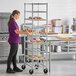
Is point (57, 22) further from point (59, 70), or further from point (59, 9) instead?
point (59, 70)

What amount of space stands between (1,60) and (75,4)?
2.81m

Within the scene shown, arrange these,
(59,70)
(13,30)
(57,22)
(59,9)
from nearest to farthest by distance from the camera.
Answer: (13,30), (59,70), (57,22), (59,9)

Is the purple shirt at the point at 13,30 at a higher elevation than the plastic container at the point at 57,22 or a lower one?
lower

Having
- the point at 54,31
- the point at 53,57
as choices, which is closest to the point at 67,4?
the point at 54,31

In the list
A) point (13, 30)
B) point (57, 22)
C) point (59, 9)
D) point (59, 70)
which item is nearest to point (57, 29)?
point (57, 22)

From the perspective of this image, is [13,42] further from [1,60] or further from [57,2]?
[57,2]

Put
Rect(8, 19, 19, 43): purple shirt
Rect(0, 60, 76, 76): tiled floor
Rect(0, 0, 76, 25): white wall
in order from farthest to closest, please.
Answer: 1. Rect(0, 0, 76, 25): white wall
2. Rect(0, 60, 76, 76): tiled floor
3. Rect(8, 19, 19, 43): purple shirt

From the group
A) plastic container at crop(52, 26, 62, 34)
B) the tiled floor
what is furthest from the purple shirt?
plastic container at crop(52, 26, 62, 34)

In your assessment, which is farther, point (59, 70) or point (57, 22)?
point (57, 22)

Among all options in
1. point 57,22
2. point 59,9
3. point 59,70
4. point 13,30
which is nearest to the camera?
point 13,30

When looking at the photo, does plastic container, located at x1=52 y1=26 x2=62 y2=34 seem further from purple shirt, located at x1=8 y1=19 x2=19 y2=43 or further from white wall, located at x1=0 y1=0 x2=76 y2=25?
purple shirt, located at x1=8 y1=19 x2=19 y2=43

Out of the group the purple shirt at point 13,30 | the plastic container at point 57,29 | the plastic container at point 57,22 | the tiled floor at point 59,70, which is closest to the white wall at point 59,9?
the plastic container at point 57,22

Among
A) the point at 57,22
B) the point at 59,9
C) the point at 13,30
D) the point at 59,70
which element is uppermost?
the point at 59,9

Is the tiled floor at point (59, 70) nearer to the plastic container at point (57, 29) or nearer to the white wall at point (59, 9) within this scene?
the plastic container at point (57, 29)
